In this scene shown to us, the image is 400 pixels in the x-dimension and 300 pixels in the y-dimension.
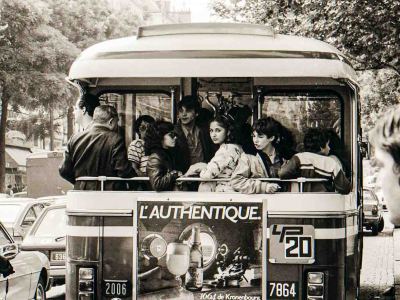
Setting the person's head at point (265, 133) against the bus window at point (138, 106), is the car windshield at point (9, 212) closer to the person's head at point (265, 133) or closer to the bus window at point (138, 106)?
the bus window at point (138, 106)

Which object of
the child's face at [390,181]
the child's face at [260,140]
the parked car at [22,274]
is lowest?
the parked car at [22,274]

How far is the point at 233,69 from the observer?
281 inches

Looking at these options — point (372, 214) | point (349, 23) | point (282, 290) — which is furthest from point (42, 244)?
point (372, 214)

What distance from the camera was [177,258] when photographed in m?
7.18

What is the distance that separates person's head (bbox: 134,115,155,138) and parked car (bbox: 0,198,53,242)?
6803 millimetres

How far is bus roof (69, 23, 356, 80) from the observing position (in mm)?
7125

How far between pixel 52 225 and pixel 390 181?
10.9 metres

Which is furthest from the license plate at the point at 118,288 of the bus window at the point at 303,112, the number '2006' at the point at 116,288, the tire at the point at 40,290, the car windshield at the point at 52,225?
the car windshield at the point at 52,225

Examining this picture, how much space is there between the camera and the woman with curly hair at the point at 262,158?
7219 mm

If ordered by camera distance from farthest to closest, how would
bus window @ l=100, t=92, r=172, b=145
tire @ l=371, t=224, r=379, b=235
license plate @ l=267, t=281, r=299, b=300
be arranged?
tire @ l=371, t=224, r=379, b=235 → bus window @ l=100, t=92, r=172, b=145 → license plate @ l=267, t=281, r=299, b=300

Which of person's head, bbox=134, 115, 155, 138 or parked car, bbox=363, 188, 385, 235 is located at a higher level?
person's head, bbox=134, 115, 155, 138

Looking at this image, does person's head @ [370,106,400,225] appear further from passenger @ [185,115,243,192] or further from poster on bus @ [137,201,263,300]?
passenger @ [185,115,243,192]

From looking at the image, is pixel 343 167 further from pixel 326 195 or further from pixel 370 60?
pixel 370 60

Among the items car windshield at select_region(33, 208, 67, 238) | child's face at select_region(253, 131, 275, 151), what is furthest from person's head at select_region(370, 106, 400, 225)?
car windshield at select_region(33, 208, 67, 238)
